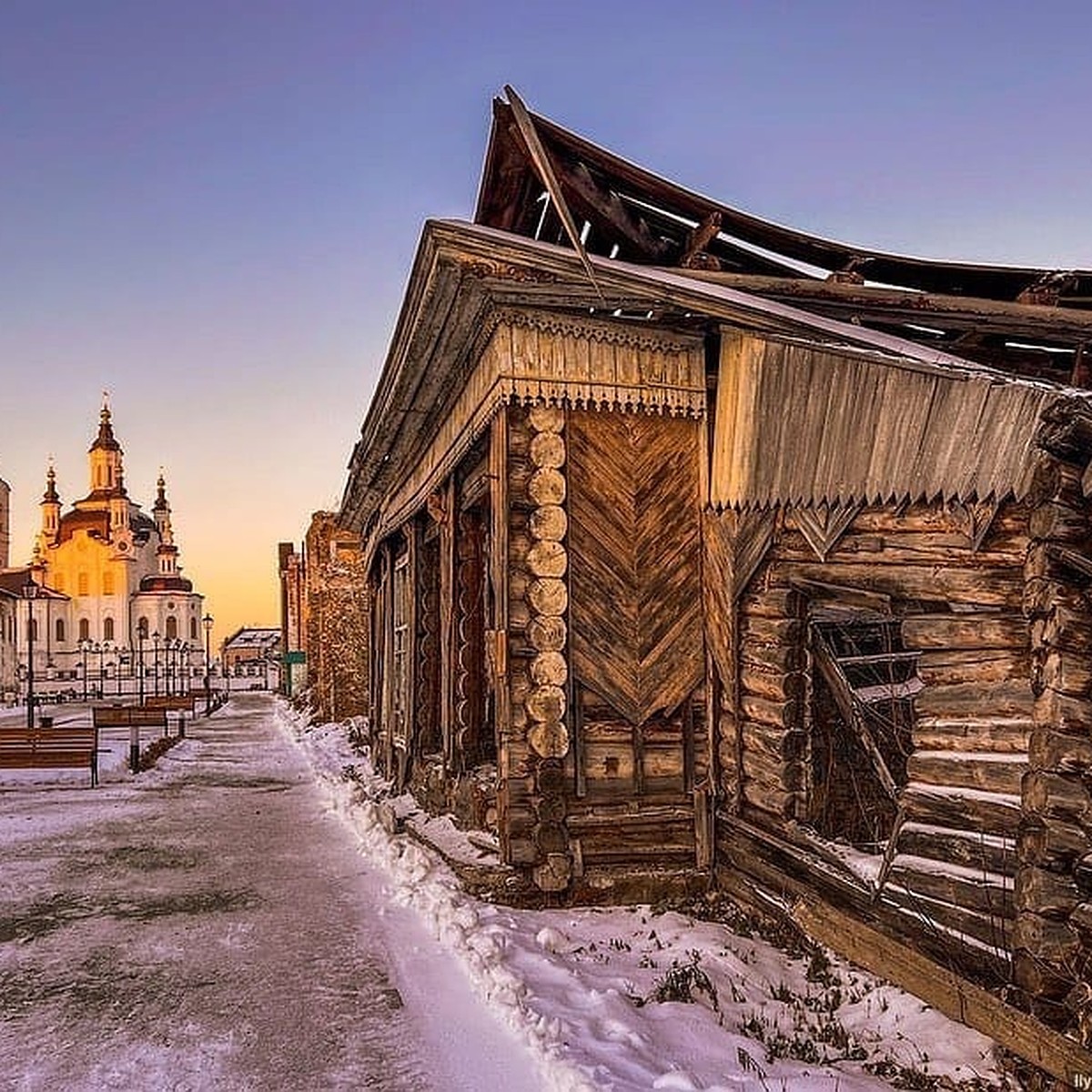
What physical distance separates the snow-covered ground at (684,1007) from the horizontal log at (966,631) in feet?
6.08

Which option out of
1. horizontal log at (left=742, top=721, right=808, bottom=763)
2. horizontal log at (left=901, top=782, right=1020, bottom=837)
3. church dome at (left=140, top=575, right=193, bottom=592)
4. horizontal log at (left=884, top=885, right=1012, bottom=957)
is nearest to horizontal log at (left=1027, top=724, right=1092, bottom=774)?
horizontal log at (left=901, top=782, right=1020, bottom=837)

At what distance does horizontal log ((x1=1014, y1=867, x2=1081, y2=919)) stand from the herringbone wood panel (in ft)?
11.9

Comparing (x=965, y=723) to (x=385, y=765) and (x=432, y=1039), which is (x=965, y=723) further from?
(x=385, y=765)

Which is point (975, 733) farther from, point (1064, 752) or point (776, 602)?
point (776, 602)

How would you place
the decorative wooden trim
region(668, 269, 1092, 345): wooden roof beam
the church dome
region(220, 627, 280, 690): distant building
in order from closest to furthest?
the decorative wooden trim, region(668, 269, 1092, 345): wooden roof beam, region(220, 627, 280, 690): distant building, the church dome

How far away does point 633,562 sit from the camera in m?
7.98

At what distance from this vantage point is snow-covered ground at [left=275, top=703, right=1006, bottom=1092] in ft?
15.1

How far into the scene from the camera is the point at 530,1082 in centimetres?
459

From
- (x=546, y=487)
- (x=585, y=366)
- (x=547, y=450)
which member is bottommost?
(x=546, y=487)

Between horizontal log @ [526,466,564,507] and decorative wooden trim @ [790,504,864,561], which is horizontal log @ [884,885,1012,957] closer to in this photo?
decorative wooden trim @ [790,504,864,561]

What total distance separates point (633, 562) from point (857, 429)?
92.7 inches

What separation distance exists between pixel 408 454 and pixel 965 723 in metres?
8.92

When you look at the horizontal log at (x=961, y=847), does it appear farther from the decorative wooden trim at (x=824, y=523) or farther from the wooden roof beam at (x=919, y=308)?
the wooden roof beam at (x=919, y=308)

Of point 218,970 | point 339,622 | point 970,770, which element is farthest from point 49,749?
point 970,770
